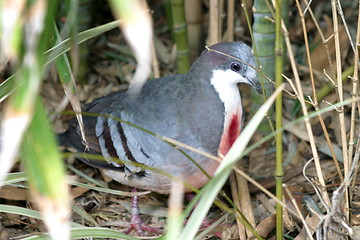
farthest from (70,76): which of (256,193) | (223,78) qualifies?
(256,193)

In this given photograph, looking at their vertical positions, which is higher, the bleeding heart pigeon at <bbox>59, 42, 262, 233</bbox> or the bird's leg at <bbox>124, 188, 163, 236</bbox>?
the bleeding heart pigeon at <bbox>59, 42, 262, 233</bbox>

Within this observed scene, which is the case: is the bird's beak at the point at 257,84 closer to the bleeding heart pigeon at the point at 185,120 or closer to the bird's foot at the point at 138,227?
the bleeding heart pigeon at the point at 185,120

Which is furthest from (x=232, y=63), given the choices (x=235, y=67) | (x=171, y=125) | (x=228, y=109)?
(x=171, y=125)

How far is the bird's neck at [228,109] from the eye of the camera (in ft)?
6.68

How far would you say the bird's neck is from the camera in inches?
80.1

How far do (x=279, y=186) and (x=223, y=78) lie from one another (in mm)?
526

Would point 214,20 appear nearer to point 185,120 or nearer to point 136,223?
point 185,120

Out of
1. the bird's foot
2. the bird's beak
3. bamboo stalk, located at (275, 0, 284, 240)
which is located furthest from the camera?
the bird's foot

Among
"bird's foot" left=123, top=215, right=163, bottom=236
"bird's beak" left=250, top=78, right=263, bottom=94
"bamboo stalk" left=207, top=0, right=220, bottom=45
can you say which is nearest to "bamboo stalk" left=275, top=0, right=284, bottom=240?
"bird's beak" left=250, top=78, right=263, bottom=94

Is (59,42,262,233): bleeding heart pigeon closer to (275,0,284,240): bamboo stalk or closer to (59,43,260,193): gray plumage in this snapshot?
(59,43,260,193): gray plumage

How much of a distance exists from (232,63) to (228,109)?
0.18 m

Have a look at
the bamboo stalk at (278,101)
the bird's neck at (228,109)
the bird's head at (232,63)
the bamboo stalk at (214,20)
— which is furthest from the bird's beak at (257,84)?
the bamboo stalk at (214,20)

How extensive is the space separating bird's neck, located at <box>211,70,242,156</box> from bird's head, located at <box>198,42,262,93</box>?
0.7 inches

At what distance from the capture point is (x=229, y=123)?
2059mm
